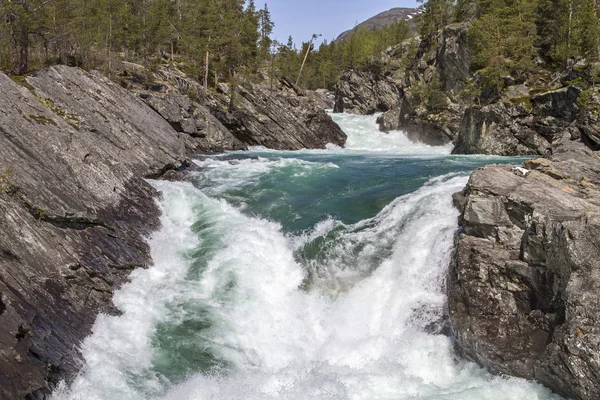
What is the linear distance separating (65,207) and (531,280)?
15.3 metres

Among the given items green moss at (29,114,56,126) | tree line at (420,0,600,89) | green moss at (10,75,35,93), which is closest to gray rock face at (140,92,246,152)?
green moss at (10,75,35,93)

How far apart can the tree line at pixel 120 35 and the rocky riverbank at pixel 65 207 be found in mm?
7600

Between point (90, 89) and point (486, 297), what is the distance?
85.4ft

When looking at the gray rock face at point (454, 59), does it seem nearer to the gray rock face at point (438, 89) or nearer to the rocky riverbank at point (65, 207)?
the gray rock face at point (438, 89)

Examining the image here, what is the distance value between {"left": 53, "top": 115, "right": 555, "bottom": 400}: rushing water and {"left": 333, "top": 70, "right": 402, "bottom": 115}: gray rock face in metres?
65.2

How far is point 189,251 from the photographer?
16875mm

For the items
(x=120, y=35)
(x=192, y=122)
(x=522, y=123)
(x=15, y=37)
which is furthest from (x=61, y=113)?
(x=522, y=123)

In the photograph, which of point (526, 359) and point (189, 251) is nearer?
point (526, 359)

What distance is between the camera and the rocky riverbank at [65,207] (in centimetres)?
965

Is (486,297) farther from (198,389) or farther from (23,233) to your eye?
(23,233)

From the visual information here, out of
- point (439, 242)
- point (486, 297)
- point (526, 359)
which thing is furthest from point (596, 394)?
point (439, 242)

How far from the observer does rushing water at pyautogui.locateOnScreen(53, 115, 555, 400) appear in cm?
1006

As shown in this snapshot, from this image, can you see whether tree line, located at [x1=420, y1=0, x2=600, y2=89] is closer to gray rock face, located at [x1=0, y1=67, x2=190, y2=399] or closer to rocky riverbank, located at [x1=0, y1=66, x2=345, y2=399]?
rocky riverbank, located at [x1=0, y1=66, x2=345, y2=399]

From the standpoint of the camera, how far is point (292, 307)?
14188 mm
